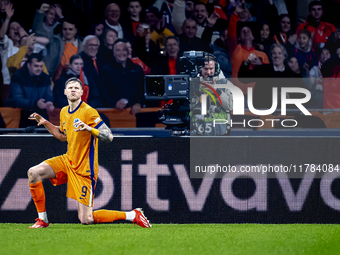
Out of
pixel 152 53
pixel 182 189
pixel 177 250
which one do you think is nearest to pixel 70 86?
pixel 182 189

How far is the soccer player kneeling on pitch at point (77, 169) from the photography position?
4.28 meters

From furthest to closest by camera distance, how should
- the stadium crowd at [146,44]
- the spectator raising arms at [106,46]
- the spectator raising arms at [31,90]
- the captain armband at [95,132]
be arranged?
the spectator raising arms at [106,46]
the stadium crowd at [146,44]
the spectator raising arms at [31,90]
the captain armband at [95,132]

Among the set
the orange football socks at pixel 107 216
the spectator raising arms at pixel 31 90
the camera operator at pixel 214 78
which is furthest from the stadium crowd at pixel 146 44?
the orange football socks at pixel 107 216

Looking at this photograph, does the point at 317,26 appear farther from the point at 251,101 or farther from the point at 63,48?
the point at 63,48

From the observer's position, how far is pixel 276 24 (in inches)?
340

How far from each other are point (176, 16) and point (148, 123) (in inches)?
86.1

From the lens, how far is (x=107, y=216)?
435cm

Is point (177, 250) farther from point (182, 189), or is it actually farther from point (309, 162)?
point (309, 162)

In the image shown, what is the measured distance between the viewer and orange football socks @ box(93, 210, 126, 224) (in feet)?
14.1

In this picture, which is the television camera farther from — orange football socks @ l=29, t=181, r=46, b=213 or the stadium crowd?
the stadium crowd

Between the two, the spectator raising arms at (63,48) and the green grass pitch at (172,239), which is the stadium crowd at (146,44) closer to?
the spectator raising arms at (63,48)

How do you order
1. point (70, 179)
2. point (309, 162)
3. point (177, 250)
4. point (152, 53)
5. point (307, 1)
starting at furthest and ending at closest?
point (307, 1) → point (152, 53) → point (309, 162) → point (70, 179) → point (177, 250)

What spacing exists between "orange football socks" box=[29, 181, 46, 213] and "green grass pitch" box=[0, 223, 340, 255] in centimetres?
22

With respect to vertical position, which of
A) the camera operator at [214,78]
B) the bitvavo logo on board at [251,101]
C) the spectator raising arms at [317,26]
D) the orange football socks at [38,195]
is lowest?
the orange football socks at [38,195]
